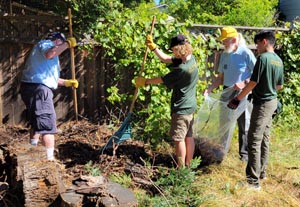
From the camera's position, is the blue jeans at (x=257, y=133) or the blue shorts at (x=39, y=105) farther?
the blue shorts at (x=39, y=105)

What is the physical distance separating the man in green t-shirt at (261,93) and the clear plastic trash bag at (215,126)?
39 cm

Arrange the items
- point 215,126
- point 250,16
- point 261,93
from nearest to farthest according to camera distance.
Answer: point 261,93
point 215,126
point 250,16

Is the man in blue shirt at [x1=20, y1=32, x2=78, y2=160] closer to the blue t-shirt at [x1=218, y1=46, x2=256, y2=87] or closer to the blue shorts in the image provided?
the blue shorts

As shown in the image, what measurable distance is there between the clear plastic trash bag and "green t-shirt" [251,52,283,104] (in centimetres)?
53

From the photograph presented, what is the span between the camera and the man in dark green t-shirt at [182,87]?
4082mm

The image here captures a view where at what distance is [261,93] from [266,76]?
19 cm

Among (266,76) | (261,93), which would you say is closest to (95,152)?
(261,93)

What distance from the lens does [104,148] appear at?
4734 millimetres

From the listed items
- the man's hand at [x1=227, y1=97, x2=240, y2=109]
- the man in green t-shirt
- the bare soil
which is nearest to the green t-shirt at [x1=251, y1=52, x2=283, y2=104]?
the man in green t-shirt

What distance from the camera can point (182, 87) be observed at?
4.17 m

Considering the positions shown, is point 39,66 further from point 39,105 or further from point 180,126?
point 180,126

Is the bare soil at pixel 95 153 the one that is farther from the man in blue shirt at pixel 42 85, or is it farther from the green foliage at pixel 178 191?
the man in blue shirt at pixel 42 85

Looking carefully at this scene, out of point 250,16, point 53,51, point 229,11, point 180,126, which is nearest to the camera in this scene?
point 53,51

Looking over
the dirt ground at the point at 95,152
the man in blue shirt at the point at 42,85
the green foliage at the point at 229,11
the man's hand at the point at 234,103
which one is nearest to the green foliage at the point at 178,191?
the dirt ground at the point at 95,152
